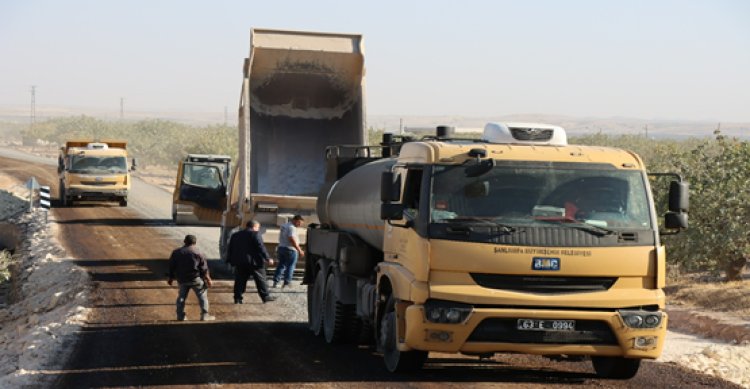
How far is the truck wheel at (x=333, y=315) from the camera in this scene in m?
16.2

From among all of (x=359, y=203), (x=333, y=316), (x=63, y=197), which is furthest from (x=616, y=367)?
(x=63, y=197)

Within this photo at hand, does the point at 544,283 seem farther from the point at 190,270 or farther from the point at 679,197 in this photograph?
the point at 190,270

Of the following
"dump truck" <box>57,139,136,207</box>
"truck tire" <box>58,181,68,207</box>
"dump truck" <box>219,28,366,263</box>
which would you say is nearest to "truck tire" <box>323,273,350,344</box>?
"dump truck" <box>219,28,366,263</box>

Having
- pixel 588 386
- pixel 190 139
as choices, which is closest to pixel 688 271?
pixel 588 386

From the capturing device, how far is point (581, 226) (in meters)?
12.2

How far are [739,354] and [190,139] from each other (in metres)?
106

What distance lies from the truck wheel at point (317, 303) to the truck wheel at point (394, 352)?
3709 millimetres

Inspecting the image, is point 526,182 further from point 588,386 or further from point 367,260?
point 367,260

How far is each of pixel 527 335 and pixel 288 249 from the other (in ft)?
40.1

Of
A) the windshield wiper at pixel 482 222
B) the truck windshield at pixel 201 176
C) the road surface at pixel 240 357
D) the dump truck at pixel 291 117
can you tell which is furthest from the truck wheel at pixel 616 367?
the truck windshield at pixel 201 176

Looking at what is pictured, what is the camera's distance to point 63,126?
168 meters

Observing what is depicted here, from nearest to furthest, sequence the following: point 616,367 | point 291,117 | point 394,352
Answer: point 394,352
point 616,367
point 291,117

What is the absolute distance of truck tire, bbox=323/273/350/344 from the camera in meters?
16.2

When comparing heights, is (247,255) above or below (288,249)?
above
